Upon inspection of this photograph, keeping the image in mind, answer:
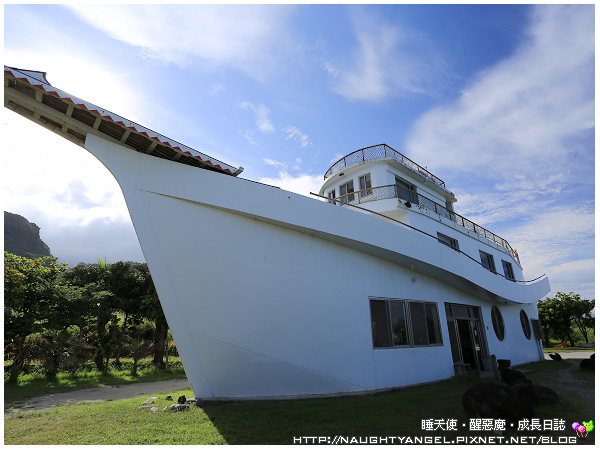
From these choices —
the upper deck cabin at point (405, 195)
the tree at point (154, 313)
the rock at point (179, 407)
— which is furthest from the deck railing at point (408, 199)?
the tree at point (154, 313)

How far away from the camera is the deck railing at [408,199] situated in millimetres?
13117

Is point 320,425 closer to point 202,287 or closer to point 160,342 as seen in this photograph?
point 202,287

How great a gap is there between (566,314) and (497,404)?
34340mm

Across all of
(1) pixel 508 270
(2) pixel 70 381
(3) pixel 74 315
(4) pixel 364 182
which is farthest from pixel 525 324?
(3) pixel 74 315

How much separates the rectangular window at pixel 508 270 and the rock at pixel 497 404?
570 inches

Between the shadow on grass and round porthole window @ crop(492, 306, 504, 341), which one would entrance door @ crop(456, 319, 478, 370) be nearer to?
round porthole window @ crop(492, 306, 504, 341)

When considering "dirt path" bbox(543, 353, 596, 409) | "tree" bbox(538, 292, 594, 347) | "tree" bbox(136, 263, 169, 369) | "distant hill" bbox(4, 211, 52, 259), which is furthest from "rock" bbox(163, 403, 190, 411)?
"distant hill" bbox(4, 211, 52, 259)

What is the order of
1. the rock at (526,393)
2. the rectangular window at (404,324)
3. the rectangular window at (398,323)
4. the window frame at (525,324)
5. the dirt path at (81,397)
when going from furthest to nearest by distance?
the window frame at (525,324)
the rectangular window at (398,323)
the rectangular window at (404,324)
the dirt path at (81,397)
the rock at (526,393)

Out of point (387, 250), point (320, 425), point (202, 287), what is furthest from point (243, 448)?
point (387, 250)

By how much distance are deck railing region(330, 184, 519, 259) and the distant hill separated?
59.0 metres

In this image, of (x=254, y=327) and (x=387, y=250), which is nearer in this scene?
Answer: (x=254, y=327)

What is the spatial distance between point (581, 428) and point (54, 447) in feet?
24.9

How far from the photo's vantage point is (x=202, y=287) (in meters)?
7.08

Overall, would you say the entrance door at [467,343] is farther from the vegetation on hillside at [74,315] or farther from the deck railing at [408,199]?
the vegetation on hillside at [74,315]
